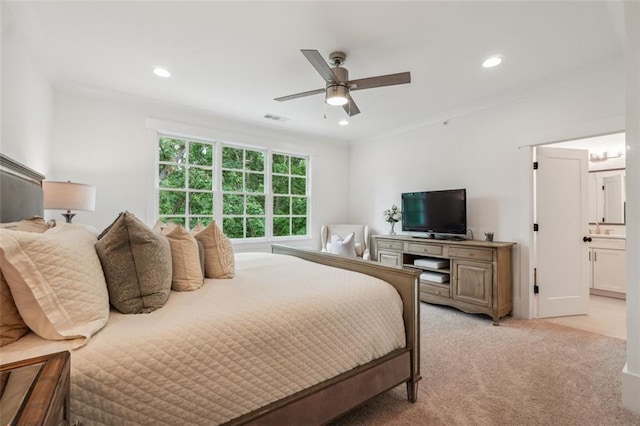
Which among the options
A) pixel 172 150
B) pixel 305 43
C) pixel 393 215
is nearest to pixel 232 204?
pixel 172 150

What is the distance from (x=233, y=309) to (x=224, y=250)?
0.78 metres

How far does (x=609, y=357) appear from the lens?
7.97 feet

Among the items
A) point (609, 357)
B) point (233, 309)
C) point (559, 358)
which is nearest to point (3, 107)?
point (233, 309)

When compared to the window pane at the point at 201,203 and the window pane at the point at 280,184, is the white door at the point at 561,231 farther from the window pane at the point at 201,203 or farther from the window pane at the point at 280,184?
the window pane at the point at 201,203

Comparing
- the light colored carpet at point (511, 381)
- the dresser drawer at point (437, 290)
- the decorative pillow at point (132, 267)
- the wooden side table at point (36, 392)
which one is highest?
the decorative pillow at point (132, 267)

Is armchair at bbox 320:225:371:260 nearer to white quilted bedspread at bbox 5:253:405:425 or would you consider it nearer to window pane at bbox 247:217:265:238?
window pane at bbox 247:217:265:238

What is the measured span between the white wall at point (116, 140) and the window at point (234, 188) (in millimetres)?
213

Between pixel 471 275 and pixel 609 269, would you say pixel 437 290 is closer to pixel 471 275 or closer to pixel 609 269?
pixel 471 275

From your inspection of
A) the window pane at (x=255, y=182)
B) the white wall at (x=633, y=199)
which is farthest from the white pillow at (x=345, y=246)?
the white wall at (x=633, y=199)

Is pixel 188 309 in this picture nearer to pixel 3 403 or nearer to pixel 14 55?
pixel 3 403

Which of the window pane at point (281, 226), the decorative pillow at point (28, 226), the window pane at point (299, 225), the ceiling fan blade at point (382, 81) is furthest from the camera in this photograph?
the window pane at point (299, 225)

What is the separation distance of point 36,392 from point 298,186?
4729mm

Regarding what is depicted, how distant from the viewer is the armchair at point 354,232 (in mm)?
5010

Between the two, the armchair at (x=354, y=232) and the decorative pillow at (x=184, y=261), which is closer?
the decorative pillow at (x=184, y=261)
